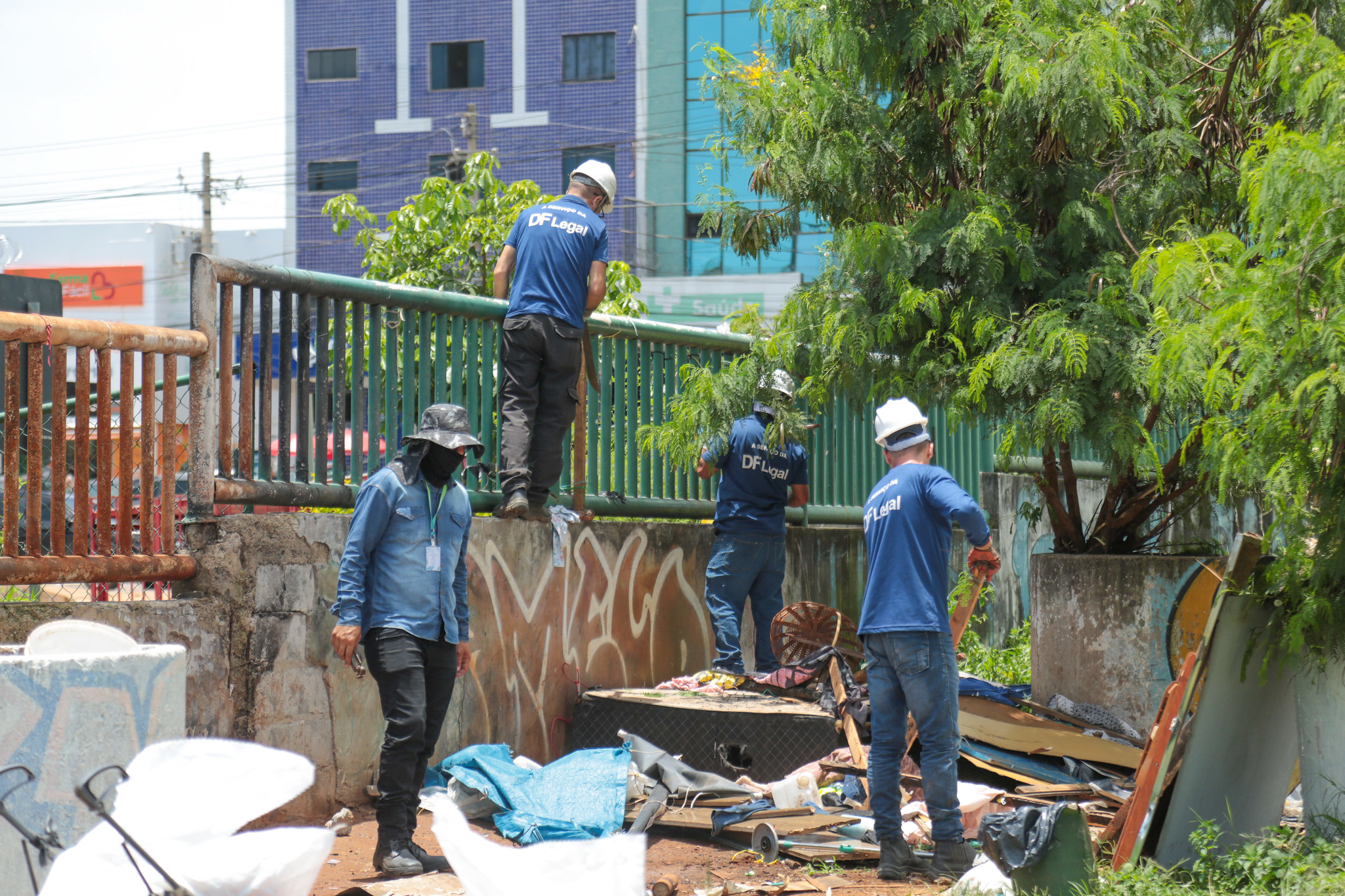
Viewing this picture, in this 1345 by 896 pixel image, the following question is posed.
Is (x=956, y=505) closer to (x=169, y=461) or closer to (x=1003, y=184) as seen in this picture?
(x=1003, y=184)

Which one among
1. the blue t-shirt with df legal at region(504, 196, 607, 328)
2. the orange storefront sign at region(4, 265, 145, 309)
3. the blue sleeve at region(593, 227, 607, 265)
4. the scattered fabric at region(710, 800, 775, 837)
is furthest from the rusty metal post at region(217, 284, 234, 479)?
the orange storefront sign at region(4, 265, 145, 309)

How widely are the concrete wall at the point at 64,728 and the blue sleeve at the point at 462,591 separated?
1.87m

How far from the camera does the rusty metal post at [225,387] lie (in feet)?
19.1

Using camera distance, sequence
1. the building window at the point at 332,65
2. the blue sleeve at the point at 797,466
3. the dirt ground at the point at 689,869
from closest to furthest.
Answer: the dirt ground at the point at 689,869 → the blue sleeve at the point at 797,466 → the building window at the point at 332,65

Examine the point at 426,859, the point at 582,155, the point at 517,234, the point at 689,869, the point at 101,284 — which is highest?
the point at 582,155

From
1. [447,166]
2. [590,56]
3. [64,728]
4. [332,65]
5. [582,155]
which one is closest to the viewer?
[64,728]

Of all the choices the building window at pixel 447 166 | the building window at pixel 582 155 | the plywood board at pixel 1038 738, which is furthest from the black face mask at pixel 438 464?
the building window at pixel 582 155

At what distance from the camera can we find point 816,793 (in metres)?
6.07

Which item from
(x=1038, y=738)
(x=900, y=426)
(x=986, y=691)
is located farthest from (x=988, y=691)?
(x=900, y=426)

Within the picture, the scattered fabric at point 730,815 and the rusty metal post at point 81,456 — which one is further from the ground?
the rusty metal post at point 81,456

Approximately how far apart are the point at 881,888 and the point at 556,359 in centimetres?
335

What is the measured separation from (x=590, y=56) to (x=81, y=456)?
28143mm

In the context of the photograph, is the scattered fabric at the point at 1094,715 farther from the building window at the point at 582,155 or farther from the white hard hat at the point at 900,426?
the building window at the point at 582,155

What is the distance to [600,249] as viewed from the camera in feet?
23.3
